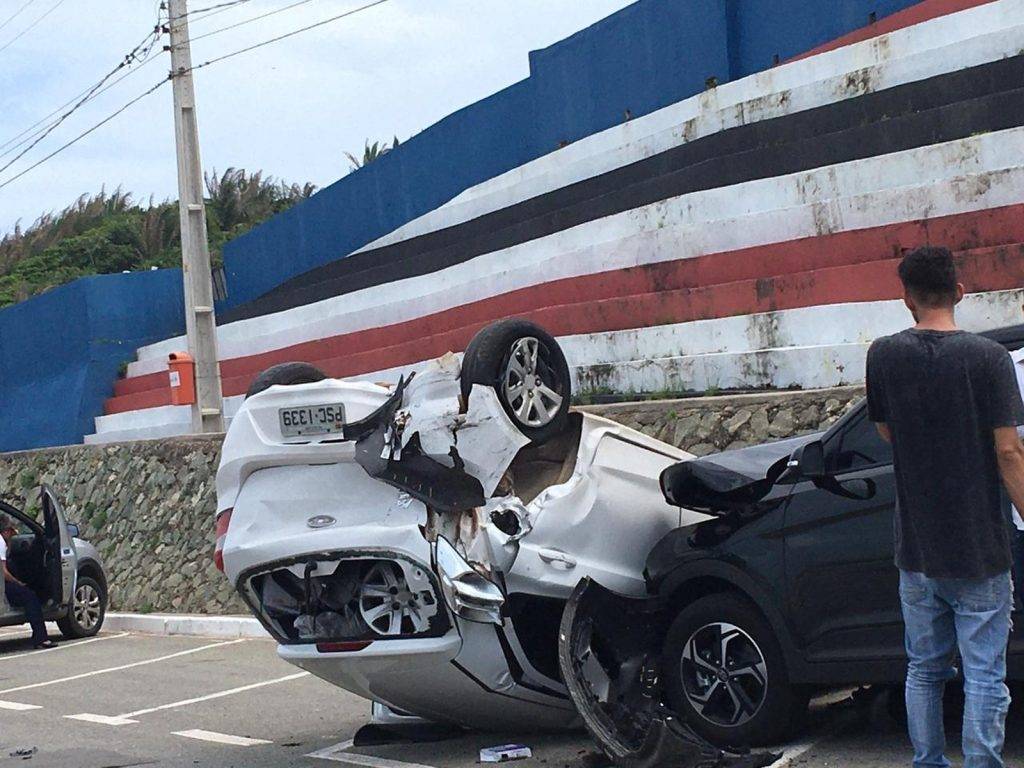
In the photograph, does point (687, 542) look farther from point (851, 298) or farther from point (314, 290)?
point (314, 290)

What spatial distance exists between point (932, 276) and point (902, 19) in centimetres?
1153

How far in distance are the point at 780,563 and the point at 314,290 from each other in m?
17.3

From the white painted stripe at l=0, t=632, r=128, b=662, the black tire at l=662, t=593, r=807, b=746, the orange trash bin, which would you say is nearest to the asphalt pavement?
the black tire at l=662, t=593, r=807, b=746

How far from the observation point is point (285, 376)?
7.52m

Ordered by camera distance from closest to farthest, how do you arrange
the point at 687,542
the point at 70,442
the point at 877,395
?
1. the point at 877,395
2. the point at 687,542
3. the point at 70,442

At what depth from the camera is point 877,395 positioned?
4762mm

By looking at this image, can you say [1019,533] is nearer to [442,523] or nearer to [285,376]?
[442,523]

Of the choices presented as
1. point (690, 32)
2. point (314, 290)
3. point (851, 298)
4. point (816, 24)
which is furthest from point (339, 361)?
point (851, 298)

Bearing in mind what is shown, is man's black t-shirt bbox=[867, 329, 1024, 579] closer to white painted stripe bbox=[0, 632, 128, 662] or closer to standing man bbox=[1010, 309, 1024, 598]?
standing man bbox=[1010, 309, 1024, 598]

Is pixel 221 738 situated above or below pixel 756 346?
below

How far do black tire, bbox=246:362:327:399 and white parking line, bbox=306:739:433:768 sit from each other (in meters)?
1.90


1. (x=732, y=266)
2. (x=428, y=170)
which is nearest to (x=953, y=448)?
(x=732, y=266)

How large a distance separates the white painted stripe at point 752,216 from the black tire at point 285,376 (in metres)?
7.07

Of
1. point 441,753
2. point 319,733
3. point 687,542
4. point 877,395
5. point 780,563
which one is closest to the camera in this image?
point 877,395
